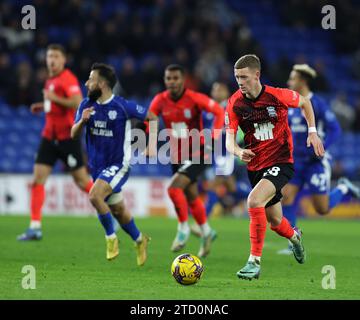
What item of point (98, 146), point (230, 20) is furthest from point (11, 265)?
point (230, 20)

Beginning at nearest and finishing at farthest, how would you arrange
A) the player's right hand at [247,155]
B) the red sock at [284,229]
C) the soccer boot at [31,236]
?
the player's right hand at [247,155] < the red sock at [284,229] < the soccer boot at [31,236]

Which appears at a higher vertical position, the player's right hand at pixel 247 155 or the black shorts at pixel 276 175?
the player's right hand at pixel 247 155

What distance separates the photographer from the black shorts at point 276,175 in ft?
27.6

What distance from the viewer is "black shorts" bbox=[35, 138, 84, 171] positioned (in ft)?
41.9

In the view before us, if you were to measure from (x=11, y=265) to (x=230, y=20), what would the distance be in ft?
58.8

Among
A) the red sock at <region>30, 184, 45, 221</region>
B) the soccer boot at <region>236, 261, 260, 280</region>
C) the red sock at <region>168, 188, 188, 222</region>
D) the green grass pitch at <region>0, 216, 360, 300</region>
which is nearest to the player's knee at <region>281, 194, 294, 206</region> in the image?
the green grass pitch at <region>0, 216, 360, 300</region>

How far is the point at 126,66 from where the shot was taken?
2095 cm

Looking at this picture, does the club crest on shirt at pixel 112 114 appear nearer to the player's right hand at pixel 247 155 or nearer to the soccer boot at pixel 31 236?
the player's right hand at pixel 247 155

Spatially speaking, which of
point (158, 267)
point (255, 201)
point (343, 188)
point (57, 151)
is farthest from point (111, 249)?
point (343, 188)

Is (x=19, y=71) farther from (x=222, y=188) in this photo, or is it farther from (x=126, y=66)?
(x=222, y=188)

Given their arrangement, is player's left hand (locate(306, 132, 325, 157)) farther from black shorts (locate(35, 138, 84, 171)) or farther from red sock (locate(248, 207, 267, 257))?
black shorts (locate(35, 138, 84, 171))

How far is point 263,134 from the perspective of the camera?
8531 mm

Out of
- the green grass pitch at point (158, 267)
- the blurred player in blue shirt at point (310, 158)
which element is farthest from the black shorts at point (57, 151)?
the blurred player in blue shirt at point (310, 158)

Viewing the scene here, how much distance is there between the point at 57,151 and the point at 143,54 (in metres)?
10.2
